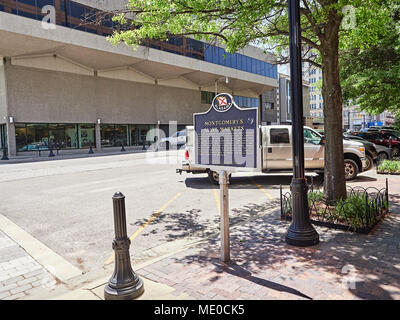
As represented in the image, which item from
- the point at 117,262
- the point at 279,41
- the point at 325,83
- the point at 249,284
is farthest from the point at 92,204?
the point at 279,41

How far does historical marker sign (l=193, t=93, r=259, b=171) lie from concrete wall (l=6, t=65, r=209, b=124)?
2769 cm

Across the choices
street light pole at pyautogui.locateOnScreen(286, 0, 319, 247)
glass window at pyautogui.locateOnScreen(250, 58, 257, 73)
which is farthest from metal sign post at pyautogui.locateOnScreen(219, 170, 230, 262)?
glass window at pyautogui.locateOnScreen(250, 58, 257, 73)

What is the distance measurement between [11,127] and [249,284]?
29124mm

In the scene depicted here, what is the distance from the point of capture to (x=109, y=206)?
829 centimetres

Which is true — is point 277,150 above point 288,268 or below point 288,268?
above

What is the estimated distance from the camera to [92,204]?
8.54m

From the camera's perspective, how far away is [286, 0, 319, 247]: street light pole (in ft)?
15.6

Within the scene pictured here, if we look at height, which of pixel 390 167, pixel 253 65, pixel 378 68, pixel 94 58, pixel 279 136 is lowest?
pixel 390 167

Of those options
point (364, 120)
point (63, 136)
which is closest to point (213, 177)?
point (63, 136)

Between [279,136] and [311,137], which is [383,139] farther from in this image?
[279,136]

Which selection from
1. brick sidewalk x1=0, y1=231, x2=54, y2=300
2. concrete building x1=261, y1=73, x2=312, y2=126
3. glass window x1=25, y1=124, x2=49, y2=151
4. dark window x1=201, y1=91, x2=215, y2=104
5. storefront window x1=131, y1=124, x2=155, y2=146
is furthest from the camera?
concrete building x1=261, y1=73, x2=312, y2=126

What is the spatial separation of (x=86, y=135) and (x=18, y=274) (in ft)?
99.8

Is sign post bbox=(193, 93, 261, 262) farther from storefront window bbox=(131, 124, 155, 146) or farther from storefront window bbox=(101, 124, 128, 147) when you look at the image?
storefront window bbox=(131, 124, 155, 146)
